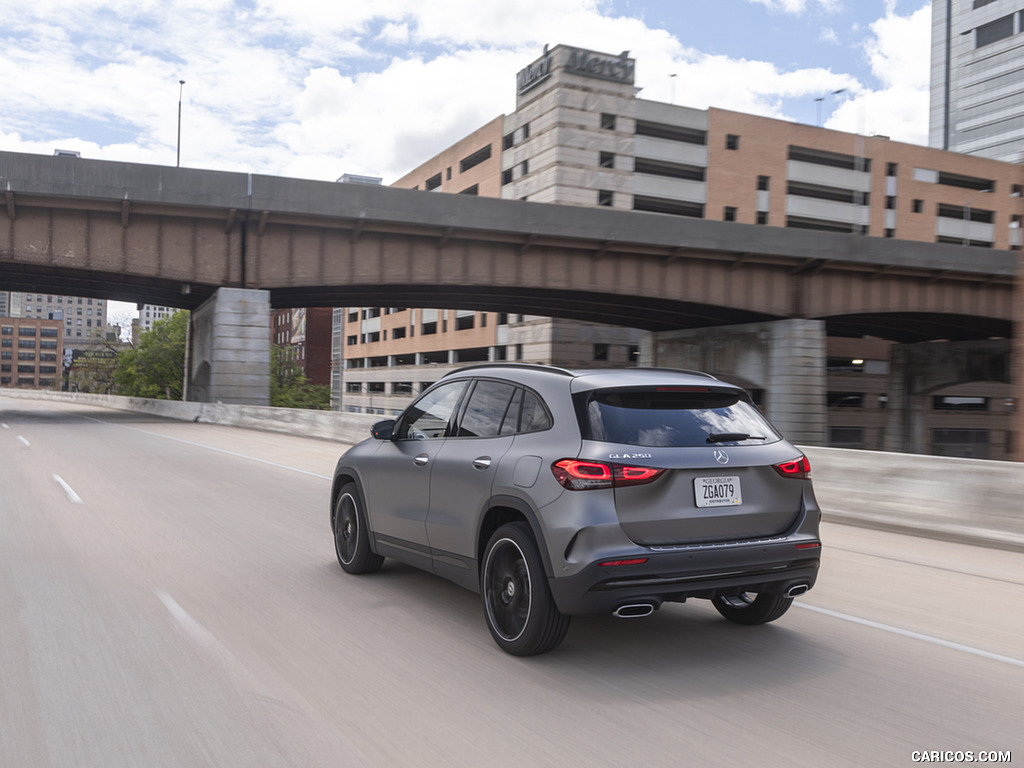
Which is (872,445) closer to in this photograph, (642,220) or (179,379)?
(642,220)

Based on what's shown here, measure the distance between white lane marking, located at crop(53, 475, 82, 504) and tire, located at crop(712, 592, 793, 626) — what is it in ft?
27.7

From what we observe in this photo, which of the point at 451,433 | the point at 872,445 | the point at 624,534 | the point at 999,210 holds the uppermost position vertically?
the point at 999,210

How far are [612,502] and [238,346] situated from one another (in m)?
32.0

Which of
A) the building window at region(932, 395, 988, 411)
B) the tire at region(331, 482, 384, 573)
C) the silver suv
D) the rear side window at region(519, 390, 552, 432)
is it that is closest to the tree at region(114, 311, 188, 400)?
the building window at region(932, 395, 988, 411)

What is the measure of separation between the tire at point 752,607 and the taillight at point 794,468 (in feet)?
2.61

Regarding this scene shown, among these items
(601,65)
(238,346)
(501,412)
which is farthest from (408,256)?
(601,65)

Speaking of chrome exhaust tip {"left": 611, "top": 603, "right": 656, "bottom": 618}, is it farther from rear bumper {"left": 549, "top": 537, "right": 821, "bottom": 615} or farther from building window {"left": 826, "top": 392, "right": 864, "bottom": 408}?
building window {"left": 826, "top": 392, "right": 864, "bottom": 408}

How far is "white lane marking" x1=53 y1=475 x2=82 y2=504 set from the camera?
11.0m

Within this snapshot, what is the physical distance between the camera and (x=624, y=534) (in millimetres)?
4395

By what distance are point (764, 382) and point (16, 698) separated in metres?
39.0

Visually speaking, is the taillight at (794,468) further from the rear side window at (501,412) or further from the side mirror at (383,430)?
the side mirror at (383,430)

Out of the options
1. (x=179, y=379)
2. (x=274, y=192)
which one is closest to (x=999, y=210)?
(x=274, y=192)

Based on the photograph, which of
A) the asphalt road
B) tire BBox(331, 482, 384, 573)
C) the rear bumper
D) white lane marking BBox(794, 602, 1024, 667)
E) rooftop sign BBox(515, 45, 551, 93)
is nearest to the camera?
the asphalt road

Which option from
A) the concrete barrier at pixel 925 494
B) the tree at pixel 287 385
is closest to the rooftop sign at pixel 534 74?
the tree at pixel 287 385
